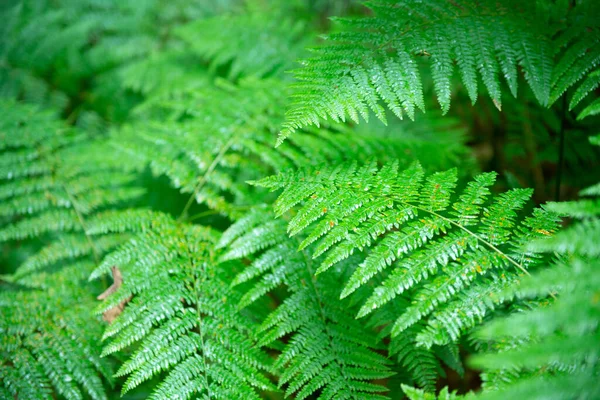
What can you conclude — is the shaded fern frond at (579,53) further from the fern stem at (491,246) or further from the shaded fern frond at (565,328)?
the shaded fern frond at (565,328)

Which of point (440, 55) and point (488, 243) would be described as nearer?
point (488, 243)

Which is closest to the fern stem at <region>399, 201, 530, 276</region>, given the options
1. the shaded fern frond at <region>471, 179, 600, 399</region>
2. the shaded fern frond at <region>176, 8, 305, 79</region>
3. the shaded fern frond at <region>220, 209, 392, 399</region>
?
the shaded fern frond at <region>471, 179, 600, 399</region>

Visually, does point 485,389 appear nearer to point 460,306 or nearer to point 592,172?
point 460,306

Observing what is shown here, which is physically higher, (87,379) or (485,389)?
(485,389)

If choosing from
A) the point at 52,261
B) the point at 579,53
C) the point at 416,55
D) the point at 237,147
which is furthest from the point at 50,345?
the point at 579,53

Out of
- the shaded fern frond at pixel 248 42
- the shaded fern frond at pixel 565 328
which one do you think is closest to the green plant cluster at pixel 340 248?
the shaded fern frond at pixel 565 328

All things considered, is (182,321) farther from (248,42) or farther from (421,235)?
(248,42)

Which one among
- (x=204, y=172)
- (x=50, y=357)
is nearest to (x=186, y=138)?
(x=204, y=172)
